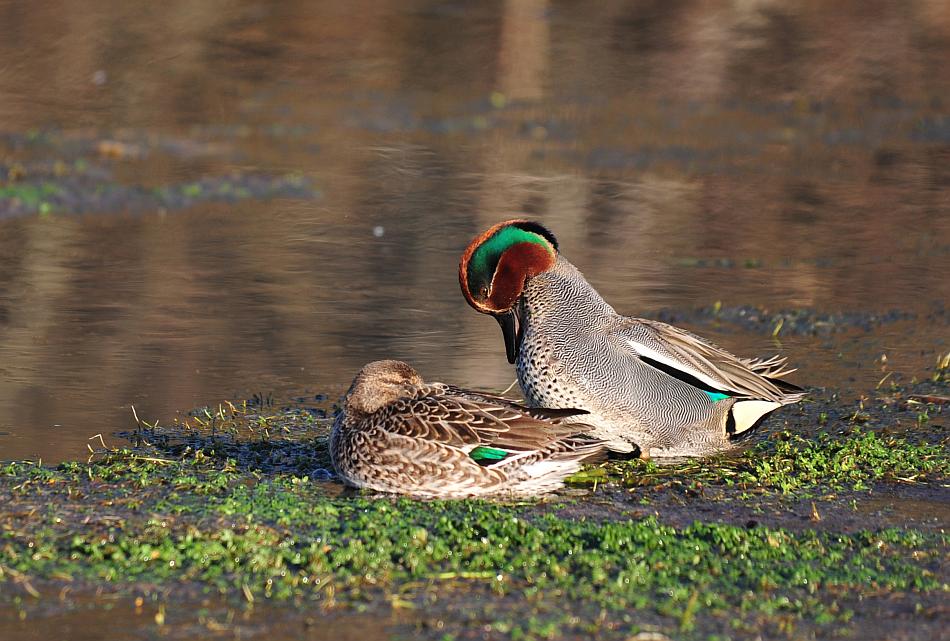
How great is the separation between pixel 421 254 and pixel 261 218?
215 centimetres

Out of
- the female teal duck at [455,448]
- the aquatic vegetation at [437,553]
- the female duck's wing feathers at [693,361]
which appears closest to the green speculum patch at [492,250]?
the female duck's wing feathers at [693,361]

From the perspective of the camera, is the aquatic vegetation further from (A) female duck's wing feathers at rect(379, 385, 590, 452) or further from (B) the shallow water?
(B) the shallow water

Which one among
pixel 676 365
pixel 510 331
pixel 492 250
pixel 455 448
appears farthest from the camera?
pixel 510 331

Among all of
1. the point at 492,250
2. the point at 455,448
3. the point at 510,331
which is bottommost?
the point at 455,448

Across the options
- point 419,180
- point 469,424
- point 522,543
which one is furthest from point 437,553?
point 419,180

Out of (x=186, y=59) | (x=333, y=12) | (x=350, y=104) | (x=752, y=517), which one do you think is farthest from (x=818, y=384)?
(x=333, y=12)

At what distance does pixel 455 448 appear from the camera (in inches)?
264

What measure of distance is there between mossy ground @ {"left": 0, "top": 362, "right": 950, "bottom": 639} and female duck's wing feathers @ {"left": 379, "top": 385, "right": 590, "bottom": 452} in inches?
11.4

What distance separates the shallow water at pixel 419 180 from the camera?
9.72m

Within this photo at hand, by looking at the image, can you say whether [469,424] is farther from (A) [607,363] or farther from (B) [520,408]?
(A) [607,363]

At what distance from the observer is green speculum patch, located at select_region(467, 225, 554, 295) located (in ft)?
25.6

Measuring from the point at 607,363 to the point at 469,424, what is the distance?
1060 millimetres

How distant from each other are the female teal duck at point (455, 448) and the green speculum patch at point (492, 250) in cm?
100

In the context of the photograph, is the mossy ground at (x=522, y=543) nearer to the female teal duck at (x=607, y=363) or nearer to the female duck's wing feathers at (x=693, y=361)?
the female teal duck at (x=607, y=363)
